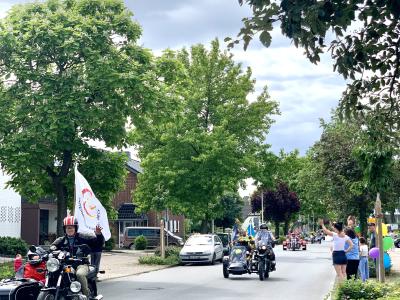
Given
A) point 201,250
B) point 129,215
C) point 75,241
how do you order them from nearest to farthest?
point 75,241, point 201,250, point 129,215

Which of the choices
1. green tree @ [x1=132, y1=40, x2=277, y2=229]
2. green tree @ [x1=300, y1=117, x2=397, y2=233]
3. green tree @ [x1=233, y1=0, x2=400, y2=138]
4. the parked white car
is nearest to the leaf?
green tree @ [x1=233, y1=0, x2=400, y2=138]

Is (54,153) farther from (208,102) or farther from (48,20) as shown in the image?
(208,102)

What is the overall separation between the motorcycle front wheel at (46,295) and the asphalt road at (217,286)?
21.9 feet

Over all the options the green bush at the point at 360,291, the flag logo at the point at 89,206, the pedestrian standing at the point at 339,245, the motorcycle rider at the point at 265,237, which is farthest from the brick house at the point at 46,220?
the green bush at the point at 360,291

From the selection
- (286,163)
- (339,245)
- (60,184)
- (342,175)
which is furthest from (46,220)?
(339,245)

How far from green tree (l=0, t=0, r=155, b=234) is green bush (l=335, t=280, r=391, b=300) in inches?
416

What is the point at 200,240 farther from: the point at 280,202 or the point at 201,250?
the point at 280,202

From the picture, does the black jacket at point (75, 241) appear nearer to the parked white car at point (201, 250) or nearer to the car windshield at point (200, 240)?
the parked white car at point (201, 250)

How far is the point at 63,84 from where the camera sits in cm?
2031

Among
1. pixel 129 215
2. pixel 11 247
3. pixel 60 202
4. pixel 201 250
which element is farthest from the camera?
pixel 129 215

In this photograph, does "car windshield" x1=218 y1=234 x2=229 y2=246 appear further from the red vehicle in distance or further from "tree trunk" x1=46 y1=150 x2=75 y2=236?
"tree trunk" x1=46 y1=150 x2=75 y2=236

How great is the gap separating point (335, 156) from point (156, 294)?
12.7 m

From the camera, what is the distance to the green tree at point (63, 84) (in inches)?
779

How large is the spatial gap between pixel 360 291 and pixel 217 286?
27.2 feet
